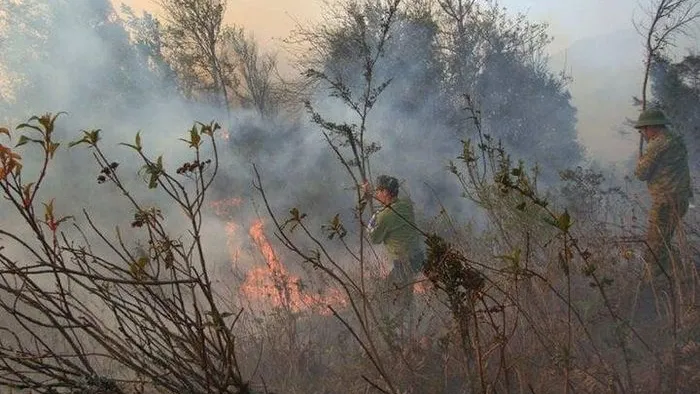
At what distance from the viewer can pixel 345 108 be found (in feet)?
50.7

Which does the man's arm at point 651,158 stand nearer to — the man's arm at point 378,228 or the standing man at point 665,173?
the standing man at point 665,173

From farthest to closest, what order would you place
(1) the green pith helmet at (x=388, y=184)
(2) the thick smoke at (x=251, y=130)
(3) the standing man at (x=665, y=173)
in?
(2) the thick smoke at (x=251, y=130) < (1) the green pith helmet at (x=388, y=184) < (3) the standing man at (x=665, y=173)

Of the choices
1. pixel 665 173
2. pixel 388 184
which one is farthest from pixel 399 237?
pixel 665 173

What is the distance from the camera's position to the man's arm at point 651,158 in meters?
4.06

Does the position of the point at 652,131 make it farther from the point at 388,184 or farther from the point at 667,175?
the point at 388,184

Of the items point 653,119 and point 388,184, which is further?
point 388,184

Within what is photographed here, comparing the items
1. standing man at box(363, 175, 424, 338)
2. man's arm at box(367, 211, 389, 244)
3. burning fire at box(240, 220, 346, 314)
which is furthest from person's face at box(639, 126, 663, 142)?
burning fire at box(240, 220, 346, 314)

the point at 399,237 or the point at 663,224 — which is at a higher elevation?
the point at 399,237

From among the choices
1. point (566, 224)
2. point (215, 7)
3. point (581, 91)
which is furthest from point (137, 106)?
point (581, 91)

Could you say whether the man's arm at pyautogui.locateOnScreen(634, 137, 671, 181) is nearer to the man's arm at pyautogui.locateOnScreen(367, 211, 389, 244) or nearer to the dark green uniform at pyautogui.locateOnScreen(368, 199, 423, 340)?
the dark green uniform at pyautogui.locateOnScreen(368, 199, 423, 340)

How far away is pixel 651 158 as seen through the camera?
4098mm

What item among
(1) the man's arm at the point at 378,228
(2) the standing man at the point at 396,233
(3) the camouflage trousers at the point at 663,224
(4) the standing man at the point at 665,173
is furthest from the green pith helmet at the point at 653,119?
(1) the man's arm at the point at 378,228

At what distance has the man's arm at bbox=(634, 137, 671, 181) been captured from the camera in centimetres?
406

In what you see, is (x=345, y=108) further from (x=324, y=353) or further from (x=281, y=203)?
(x=324, y=353)
